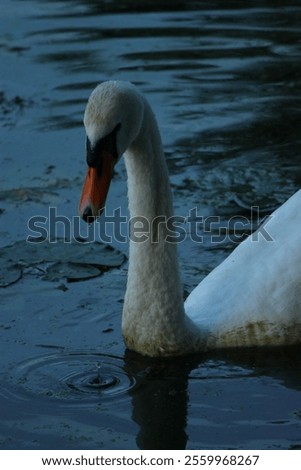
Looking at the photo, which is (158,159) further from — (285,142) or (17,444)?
(285,142)

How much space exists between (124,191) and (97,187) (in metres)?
3.61

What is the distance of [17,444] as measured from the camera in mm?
7402

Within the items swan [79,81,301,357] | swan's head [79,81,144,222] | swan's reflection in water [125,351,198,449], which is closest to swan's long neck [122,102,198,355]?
swan [79,81,301,357]

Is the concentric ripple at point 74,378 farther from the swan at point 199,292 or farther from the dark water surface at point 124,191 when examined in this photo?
the swan at point 199,292

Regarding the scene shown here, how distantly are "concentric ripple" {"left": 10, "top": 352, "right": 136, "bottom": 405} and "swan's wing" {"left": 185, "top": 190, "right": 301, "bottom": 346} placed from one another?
2.26 feet

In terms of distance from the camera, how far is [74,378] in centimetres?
816

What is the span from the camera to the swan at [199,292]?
8102mm

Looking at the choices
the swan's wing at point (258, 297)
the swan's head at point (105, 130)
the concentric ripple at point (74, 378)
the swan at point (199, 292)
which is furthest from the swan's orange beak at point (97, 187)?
the swan's wing at point (258, 297)

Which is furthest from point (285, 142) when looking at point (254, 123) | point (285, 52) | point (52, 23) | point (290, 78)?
point (52, 23)

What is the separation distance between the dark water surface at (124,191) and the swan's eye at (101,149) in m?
1.45

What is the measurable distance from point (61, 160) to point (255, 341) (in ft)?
13.6

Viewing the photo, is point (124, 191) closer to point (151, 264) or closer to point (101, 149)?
point (151, 264)

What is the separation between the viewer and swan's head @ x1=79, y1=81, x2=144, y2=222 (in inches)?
294

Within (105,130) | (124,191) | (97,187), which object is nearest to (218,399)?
(97,187)
